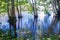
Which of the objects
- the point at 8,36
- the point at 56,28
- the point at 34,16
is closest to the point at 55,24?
the point at 56,28

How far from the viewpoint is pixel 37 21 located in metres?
3.55

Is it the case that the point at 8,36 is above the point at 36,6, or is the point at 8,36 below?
below

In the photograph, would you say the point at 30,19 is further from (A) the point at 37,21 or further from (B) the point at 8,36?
(B) the point at 8,36

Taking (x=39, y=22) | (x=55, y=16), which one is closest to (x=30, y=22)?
(x=39, y=22)

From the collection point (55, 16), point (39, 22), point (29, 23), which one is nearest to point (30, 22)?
point (29, 23)

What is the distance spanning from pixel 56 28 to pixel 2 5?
30.6 inches

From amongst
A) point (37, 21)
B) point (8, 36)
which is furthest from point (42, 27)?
point (8, 36)

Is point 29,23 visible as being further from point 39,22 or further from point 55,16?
point 55,16

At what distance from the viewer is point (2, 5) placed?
3523mm

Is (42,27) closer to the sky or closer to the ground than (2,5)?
closer to the ground

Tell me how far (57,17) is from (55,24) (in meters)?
0.10

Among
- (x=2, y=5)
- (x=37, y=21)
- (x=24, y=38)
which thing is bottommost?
(x=24, y=38)

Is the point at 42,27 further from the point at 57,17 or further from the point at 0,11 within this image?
the point at 0,11

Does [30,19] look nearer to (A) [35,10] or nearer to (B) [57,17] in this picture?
(A) [35,10]
